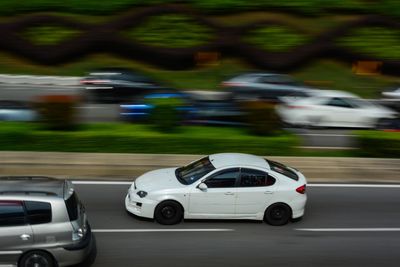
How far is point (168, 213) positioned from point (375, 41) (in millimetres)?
22487

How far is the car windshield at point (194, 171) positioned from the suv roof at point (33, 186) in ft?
9.61

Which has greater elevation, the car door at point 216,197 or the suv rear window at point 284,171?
the suv rear window at point 284,171

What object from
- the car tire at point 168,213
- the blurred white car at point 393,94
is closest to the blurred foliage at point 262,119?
the car tire at point 168,213

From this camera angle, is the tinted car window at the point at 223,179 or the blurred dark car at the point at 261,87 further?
the blurred dark car at the point at 261,87

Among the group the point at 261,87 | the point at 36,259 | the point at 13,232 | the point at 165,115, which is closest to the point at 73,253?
the point at 36,259

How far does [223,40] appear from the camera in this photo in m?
31.5

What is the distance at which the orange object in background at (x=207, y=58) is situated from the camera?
31.3 meters

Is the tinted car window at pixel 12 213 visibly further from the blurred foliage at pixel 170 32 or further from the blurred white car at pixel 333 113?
the blurred foliage at pixel 170 32

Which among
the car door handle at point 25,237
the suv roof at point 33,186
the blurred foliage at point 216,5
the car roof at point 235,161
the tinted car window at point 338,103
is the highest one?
the blurred foliage at point 216,5

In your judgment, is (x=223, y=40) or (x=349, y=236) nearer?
(x=349, y=236)

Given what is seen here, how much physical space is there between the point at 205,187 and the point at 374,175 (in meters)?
5.78

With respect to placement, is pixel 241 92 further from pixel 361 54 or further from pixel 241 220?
pixel 241 220

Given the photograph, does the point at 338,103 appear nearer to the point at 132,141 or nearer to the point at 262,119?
the point at 262,119

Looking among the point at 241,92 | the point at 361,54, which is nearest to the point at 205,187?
the point at 241,92
